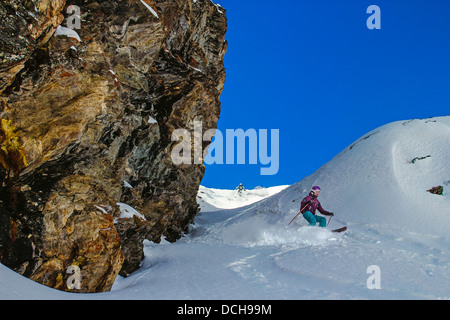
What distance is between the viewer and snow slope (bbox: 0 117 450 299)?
8117 millimetres

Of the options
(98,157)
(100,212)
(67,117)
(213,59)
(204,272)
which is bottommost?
(204,272)

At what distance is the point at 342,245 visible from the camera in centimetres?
1223

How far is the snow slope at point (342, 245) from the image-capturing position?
8.12 m

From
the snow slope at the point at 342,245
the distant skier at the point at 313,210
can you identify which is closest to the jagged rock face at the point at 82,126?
the snow slope at the point at 342,245

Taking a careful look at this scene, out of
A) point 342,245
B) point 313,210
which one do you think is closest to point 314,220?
point 313,210

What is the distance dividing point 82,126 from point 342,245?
11275 millimetres

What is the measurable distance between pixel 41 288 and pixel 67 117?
18.8ft

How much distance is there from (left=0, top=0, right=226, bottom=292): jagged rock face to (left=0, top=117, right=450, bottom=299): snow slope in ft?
7.70

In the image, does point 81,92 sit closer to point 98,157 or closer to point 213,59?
point 98,157

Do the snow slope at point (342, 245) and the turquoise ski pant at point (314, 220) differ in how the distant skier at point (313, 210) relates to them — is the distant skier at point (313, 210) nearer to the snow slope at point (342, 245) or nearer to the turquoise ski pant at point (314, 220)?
the turquoise ski pant at point (314, 220)

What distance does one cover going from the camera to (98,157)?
12.8 meters

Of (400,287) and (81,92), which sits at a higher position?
(81,92)

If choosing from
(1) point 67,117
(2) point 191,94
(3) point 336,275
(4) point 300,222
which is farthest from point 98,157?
(4) point 300,222

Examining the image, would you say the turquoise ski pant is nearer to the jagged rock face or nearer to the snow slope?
the snow slope
